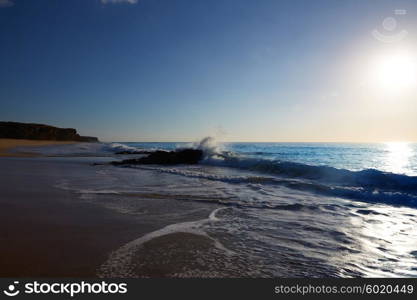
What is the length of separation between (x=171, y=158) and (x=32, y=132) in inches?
2973

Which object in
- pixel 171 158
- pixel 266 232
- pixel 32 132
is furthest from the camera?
pixel 32 132

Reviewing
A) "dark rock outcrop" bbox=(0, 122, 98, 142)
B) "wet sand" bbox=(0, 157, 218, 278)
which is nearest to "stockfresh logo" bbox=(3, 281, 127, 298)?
"wet sand" bbox=(0, 157, 218, 278)

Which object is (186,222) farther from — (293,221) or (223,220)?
(293,221)

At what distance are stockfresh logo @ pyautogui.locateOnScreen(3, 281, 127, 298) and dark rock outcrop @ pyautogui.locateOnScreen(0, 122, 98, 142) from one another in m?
89.6

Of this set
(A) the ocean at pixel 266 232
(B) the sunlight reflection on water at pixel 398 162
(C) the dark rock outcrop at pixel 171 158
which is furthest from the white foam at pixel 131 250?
(B) the sunlight reflection on water at pixel 398 162

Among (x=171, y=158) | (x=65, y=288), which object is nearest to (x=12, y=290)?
(x=65, y=288)

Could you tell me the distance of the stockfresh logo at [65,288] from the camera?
2.77 m

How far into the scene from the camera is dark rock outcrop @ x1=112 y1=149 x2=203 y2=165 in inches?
866

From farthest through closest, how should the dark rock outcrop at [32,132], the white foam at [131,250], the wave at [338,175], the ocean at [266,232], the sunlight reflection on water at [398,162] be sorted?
the dark rock outcrop at [32,132] < the sunlight reflection on water at [398,162] < the wave at [338,175] < the ocean at [266,232] < the white foam at [131,250]

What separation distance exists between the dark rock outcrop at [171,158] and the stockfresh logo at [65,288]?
742 inches

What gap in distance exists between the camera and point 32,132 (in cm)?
8169

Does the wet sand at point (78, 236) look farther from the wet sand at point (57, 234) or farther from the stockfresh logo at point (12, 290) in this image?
the stockfresh logo at point (12, 290)

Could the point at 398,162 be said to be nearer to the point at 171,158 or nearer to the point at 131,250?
the point at 171,158

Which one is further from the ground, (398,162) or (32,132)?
(32,132)
